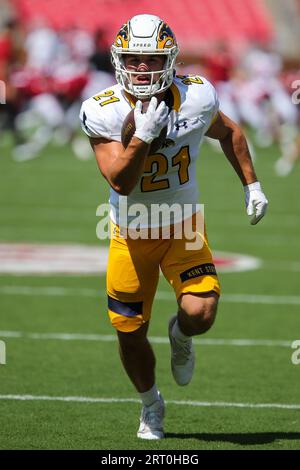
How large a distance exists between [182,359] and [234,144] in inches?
41.0

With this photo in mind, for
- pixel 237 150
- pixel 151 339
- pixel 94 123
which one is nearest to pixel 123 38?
pixel 94 123

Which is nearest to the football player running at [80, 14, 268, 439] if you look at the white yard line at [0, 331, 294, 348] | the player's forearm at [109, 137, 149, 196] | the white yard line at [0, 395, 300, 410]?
the player's forearm at [109, 137, 149, 196]

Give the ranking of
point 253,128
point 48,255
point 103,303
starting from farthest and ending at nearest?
point 253,128
point 48,255
point 103,303

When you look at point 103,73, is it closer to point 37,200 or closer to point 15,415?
point 37,200

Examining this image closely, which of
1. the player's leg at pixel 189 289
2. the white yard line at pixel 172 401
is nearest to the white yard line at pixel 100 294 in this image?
the white yard line at pixel 172 401

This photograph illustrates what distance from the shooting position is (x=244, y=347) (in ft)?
23.1

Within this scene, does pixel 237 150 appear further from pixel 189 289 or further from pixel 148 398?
pixel 148 398

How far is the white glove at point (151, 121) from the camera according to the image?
443 centimetres

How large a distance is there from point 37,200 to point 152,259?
8916 millimetres

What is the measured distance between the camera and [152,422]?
4.96 m

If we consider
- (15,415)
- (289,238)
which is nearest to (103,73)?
(289,238)

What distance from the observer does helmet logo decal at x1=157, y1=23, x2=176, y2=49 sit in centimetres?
479

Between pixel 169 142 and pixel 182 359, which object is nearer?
pixel 169 142

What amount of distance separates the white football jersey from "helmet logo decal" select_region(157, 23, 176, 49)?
8.8 inches
